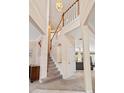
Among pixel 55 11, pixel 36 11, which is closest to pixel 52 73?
pixel 36 11

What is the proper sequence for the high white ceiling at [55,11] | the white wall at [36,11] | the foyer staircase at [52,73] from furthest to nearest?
the high white ceiling at [55,11], the foyer staircase at [52,73], the white wall at [36,11]

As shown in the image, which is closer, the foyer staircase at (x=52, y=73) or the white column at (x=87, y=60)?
the white column at (x=87, y=60)

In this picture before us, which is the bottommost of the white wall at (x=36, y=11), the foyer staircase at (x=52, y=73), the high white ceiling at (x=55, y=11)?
the foyer staircase at (x=52, y=73)

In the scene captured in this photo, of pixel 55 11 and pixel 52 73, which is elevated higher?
pixel 55 11

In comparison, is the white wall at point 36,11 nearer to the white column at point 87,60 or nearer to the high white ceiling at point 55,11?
the white column at point 87,60

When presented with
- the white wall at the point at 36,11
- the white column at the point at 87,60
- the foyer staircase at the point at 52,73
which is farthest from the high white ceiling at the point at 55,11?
the white column at the point at 87,60

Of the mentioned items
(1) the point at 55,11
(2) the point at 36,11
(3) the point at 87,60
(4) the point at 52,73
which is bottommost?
(4) the point at 52,73

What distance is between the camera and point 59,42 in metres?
10.7

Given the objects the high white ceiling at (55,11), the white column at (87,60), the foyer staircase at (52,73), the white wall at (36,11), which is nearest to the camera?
the white wall at (36,11)

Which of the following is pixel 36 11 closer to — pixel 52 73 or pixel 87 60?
pixel 87 60

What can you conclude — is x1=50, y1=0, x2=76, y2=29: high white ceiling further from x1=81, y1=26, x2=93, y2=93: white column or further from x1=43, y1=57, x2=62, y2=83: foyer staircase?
x1=81, y1=26, x2=93, y2=93: white column

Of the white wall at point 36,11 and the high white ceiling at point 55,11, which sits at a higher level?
the high white ceiling at point 55,11
